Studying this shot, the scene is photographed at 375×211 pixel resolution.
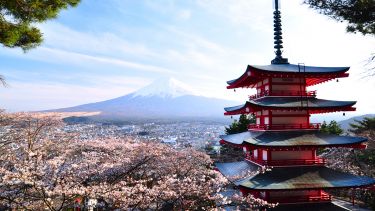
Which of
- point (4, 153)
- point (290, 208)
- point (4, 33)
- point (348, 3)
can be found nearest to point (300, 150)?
point (290, 208)

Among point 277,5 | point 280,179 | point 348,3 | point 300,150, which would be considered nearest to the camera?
point 348,3

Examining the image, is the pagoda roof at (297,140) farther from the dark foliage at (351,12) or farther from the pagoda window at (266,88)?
the dark foliage at (351,12)

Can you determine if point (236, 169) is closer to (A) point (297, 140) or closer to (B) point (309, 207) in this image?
(A) point (297, 140)

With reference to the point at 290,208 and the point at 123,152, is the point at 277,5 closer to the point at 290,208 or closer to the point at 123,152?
the point at 290,208

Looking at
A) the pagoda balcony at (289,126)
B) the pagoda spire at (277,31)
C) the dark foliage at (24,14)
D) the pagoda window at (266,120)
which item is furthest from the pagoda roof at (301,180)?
the dark foliage at (24,14)

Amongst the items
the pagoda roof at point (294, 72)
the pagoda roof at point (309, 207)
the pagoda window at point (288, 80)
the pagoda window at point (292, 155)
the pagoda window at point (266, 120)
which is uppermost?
the pagoda roof at point (294, 72)

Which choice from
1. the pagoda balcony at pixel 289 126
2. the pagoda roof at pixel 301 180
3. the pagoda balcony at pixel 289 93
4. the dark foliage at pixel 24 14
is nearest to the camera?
the dark foliage at pixel 24 14

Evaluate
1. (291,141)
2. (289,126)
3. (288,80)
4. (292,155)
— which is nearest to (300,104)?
(289,126)

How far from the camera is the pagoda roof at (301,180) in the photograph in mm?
12734

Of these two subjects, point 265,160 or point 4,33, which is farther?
point 265,160

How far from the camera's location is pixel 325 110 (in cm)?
1461

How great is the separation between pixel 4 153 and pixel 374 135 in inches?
944

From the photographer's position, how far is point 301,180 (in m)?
13.3

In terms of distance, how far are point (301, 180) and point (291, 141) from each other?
1545mm
